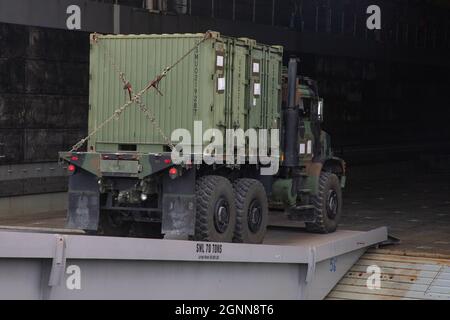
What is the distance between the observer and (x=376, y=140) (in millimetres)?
34781

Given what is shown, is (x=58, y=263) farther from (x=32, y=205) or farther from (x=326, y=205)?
(x=32, y=205)

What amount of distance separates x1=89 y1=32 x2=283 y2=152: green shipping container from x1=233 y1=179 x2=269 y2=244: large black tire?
2.96ft

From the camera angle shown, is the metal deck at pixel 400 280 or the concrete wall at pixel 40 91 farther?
the concrete wall at pixel 40 91

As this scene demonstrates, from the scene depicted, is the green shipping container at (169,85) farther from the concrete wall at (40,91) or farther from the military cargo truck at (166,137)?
the concrete wall at (40,91)

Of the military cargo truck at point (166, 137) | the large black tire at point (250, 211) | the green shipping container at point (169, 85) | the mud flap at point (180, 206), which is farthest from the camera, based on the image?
the large black tire at point (250, 211)

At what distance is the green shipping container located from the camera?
11.0 metres

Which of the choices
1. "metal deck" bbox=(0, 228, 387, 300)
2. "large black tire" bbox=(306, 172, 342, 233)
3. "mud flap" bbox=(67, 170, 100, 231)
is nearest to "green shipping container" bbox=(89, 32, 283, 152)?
"mud flap" bbox=(67, 170, 100, 231)

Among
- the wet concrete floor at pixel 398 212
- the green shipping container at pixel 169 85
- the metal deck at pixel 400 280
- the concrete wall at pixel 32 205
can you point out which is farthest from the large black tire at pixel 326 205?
the concrete wall at pixel 32 205

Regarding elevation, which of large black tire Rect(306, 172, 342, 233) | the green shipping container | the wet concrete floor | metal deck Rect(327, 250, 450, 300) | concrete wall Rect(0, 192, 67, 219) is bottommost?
metal deck Rect(327, 250, 450, 300)

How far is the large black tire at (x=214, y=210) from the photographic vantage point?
35.7ft

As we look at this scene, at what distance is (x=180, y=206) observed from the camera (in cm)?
1077

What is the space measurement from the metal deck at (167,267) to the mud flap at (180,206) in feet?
2.62

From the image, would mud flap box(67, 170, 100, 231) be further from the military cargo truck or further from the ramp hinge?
the ramp hinge

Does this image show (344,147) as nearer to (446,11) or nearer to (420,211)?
(420,211)
